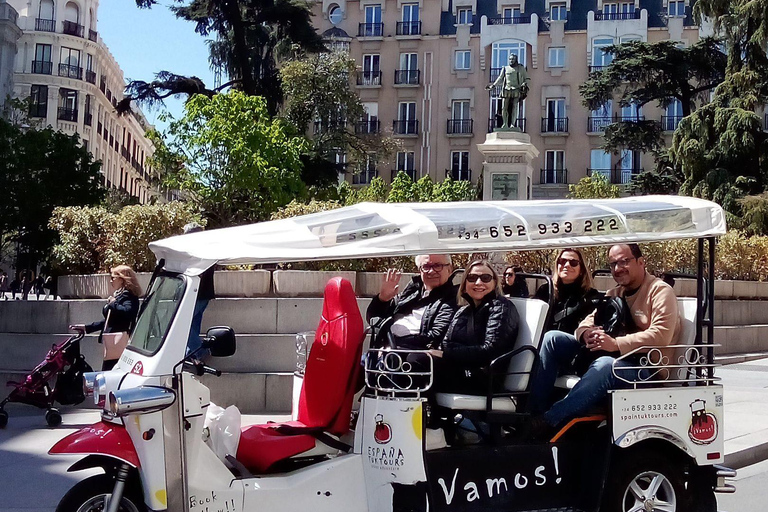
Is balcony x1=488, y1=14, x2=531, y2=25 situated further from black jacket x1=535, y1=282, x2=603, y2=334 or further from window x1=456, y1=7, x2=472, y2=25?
black jacket x1=535, y1=282, x2=603, y2=334

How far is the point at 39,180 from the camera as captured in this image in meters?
28.5

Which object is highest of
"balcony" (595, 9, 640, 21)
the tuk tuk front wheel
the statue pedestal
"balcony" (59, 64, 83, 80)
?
"balcony" (595, 9, 640, 21)

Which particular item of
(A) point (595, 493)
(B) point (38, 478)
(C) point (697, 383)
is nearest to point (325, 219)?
(A) point (595, 493)

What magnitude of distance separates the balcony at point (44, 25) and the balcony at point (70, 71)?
3219mm

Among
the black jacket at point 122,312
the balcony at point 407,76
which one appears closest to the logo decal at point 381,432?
the black jacket at point 122,312

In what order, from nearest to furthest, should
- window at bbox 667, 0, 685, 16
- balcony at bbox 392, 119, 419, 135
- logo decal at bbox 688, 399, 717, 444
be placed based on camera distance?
logo decal at bbox 688, 399, 717, 444, window at bbox 667, 0, 685, 16, balcony at bbox 392, 119, 419, 135

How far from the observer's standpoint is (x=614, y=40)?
53.5 meters

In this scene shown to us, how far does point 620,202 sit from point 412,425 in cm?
212

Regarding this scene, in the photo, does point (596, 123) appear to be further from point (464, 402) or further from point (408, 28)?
point (464, 402)

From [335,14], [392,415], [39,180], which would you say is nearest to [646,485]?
[392,415]

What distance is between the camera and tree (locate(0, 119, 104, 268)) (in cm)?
2725

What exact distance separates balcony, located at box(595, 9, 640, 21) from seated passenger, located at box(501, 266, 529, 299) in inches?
1920

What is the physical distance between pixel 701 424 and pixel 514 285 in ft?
8.24

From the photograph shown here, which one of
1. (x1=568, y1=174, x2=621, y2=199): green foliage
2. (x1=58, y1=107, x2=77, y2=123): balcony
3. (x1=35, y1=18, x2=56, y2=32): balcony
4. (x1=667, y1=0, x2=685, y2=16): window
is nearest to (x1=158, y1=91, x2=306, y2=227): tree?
(x1=568, y1=174, x2=621, y2=199): green foliage
